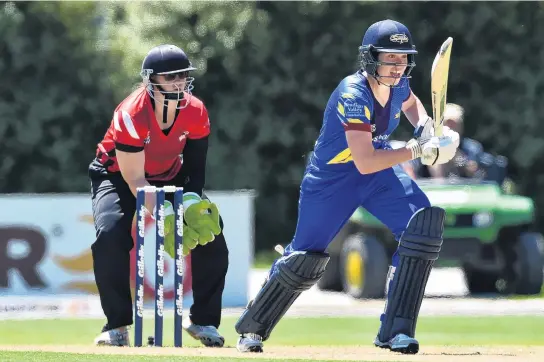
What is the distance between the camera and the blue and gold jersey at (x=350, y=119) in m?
8.57

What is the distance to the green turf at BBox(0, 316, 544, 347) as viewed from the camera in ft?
36.7

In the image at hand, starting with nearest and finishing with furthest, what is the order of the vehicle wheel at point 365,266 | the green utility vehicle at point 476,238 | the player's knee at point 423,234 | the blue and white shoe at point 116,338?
the player's knee at point 423,234, the blue and white shoe at point 116,338, the vehicle wheel at point 365,266, the green utility vehicle at point 476,238

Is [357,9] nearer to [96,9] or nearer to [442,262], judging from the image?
[96,9]

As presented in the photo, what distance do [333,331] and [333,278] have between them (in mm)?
3867

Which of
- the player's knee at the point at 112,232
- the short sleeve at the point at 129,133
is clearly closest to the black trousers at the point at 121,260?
the player's knee at the point at 112,232

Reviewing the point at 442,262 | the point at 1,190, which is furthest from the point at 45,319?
the point at 1,190

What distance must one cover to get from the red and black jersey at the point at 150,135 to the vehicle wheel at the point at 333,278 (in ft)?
21.0

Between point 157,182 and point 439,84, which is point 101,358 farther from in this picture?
point 439,84

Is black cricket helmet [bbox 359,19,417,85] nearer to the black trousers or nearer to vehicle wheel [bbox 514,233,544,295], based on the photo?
the black trousers

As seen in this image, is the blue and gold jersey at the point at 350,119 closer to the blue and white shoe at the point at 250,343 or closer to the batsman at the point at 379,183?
the batsman at the point at 379,183

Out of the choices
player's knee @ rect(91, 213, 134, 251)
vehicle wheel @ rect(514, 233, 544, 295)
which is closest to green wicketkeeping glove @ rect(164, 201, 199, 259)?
player's knee @ rect(91, 213, 134, 251)

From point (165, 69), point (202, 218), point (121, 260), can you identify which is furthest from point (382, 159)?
point (121, 260)

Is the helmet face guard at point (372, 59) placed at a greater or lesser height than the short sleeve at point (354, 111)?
greater

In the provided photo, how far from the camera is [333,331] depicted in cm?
1212
